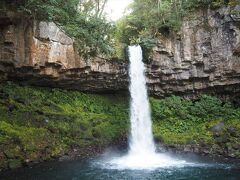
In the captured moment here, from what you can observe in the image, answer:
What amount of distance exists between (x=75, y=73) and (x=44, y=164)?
5254 mm

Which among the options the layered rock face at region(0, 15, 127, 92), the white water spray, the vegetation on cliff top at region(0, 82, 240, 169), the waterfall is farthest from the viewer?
the waterfall

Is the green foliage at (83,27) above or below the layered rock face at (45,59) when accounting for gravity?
above

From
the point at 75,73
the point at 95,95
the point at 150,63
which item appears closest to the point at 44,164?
the point at 75,73

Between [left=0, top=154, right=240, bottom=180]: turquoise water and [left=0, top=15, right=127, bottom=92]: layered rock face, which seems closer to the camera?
[left=0, top=154, right=240, bottom=180]: turquoise water

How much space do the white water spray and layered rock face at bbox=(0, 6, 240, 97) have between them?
500 mm

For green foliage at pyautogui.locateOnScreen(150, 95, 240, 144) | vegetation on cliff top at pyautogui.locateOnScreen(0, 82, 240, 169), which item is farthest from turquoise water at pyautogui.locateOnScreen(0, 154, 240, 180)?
green foliage at pyautogui.locateOnScreen(150, 95, 240, 144)

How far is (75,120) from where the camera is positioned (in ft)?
59.6

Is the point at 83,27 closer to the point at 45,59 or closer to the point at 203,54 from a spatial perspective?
the point at 45,59

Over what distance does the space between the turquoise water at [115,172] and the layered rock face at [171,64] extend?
4.94 meters

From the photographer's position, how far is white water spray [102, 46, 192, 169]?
670 inches

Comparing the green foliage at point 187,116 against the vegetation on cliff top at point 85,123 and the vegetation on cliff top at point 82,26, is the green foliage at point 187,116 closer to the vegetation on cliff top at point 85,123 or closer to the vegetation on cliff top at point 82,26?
the vegetation on cliff top at point 85,123

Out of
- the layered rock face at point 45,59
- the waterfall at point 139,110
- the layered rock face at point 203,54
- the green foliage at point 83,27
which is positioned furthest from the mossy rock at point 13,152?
the layered rock face at point 203,54

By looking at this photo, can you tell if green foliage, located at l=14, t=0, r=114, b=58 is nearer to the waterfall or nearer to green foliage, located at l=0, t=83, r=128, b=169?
the waterfall

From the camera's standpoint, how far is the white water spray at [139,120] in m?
17.0
